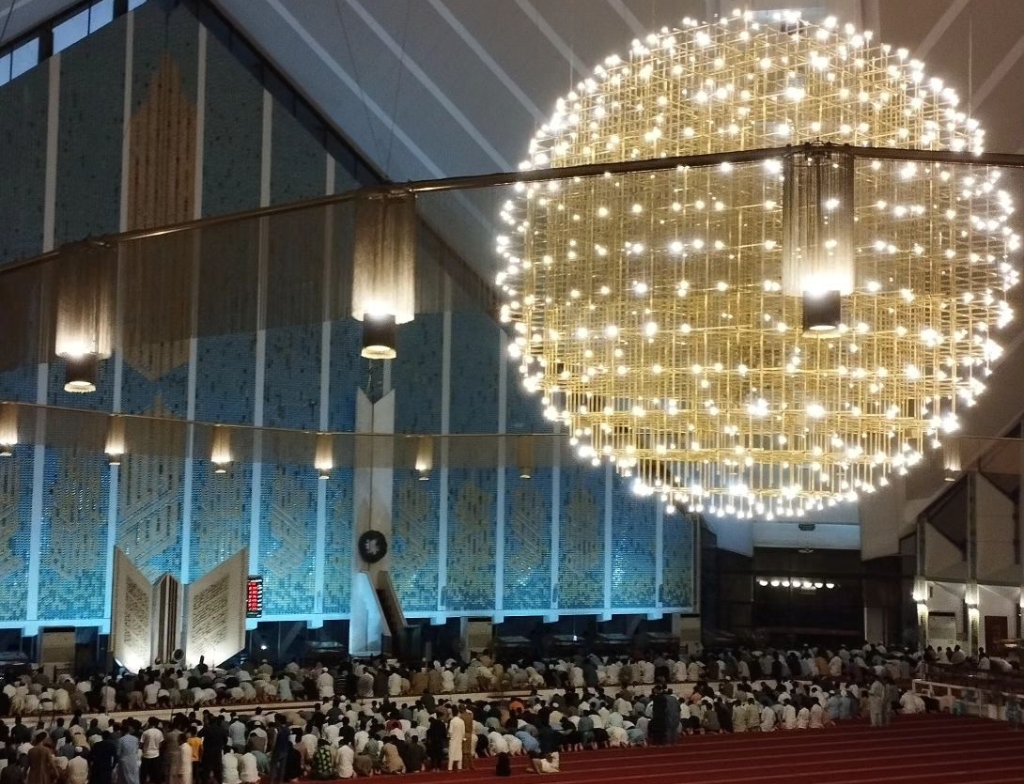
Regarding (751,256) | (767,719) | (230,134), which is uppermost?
(230,134)

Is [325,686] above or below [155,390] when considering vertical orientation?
below

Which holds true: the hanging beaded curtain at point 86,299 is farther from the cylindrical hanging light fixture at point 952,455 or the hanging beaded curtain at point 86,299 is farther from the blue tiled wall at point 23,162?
Result: the cylindrical hanging light fixture at point 952,455

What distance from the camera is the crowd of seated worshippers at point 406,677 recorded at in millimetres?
13453

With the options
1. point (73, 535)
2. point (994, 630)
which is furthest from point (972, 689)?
point (73, 535)

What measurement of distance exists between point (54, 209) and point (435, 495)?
6.09m

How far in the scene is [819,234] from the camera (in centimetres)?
492

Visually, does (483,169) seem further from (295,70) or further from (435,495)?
(435,495)

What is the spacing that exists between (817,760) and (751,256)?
19.9ft

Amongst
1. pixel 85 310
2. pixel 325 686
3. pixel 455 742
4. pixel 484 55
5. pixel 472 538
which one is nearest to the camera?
pixel 85 310

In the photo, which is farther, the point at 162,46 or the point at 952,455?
the point at 162,46

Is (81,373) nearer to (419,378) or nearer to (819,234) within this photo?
(819,234)

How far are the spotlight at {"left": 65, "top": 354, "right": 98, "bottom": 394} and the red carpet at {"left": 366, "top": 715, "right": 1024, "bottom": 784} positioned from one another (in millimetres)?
5576

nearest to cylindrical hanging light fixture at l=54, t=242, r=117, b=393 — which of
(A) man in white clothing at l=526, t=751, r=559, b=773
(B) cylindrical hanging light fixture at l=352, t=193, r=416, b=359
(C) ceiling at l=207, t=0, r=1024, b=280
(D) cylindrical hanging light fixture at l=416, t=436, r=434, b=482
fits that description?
(B) cylindrical hanging light fixture at l=352, t=193, r=416, b=359

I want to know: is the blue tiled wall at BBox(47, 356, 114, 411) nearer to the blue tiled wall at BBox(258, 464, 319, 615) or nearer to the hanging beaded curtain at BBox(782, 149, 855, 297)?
the blue tiled wall at BBox(258, 464, 319, 615)
